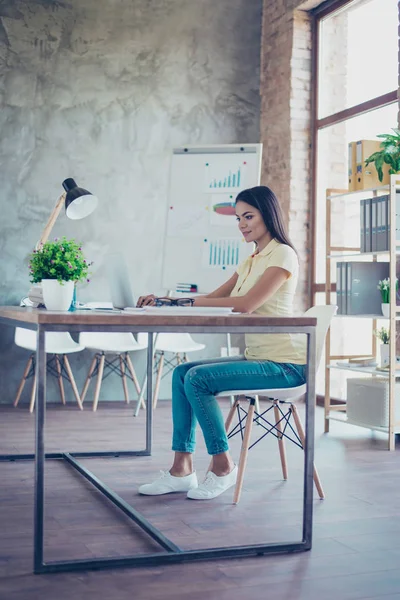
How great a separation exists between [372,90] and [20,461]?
12.2 ft

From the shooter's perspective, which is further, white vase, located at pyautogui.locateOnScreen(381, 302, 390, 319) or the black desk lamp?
white vase, located at pyautogui.locateOnScreen(381, 302, 390, 319)

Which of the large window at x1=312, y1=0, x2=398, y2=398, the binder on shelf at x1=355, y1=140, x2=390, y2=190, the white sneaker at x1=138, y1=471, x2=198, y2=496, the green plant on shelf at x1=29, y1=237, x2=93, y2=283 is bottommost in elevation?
the white sneaker at x1=138, y1=471, x2=198, y2=496

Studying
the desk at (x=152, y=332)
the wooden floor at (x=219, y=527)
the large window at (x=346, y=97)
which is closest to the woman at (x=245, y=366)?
the wooden floor at (x=219, y=527)

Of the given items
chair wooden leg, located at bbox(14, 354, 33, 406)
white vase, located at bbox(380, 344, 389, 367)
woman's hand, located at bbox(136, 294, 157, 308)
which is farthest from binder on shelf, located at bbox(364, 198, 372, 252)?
chair wooden leg, located at bbox(14, 354, 33, 406)

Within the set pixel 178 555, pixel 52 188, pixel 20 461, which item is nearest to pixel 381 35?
pixel 52 188

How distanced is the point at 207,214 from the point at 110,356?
6.49 ft

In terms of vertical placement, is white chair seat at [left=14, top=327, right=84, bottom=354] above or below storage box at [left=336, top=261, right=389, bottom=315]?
below

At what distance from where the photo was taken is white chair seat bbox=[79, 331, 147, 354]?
5895 mm

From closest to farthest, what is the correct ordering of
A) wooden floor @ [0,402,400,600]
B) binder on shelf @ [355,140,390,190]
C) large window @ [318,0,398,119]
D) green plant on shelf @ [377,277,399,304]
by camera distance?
wooden floor @ [0,402,400,600] → green plant on shelf @ [377,277,399,304] → binder on shelf @ [355,140,390,190] → large window @ [318,0,398,119]

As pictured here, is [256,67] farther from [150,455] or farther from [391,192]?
[150,455]

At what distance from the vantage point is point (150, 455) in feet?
13.5

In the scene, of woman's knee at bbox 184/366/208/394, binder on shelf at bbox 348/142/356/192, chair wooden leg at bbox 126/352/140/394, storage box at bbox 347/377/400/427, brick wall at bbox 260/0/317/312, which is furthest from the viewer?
brick wall at bbox 260/0/317/312

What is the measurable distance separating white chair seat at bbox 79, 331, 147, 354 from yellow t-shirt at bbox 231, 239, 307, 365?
2651 mm

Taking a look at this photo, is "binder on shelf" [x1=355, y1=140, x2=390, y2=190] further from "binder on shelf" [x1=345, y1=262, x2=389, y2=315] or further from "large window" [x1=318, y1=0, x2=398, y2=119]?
"large window" [x1=318, y1=0, x2=398, y2=119]
